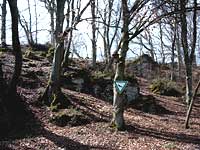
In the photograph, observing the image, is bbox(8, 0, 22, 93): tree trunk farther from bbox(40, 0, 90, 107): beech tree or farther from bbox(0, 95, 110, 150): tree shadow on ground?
bbox(40, 0, 90, 107): beech tree

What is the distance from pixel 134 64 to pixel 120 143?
83.3 feet

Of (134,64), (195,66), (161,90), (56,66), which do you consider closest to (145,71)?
(134,64)

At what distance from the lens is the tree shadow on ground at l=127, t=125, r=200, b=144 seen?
13.5 meters

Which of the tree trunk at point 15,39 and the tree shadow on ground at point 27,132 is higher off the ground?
the tree trunk at point 15,39

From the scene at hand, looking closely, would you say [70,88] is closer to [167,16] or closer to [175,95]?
[167,16]

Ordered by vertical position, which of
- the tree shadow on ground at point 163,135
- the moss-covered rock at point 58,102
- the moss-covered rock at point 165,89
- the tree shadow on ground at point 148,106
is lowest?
the tree shadow on ground at point 163,135

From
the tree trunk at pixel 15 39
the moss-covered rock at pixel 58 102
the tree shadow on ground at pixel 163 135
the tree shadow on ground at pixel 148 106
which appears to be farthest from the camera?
the tree shadow on ground at pixel 148 106

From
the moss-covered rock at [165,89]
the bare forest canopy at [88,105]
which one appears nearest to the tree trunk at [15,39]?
the bare forest canopy at [88,105]

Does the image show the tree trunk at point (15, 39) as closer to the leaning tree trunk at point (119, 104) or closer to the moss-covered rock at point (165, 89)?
the leaning tree trunk at point (119, 104)

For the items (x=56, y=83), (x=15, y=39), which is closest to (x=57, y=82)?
(x=56, y=83)

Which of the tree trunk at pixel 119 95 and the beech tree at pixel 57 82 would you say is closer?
the tree trunk at pixel 119 95

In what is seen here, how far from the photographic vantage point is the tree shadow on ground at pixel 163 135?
44.2ft

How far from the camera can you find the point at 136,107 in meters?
19.2

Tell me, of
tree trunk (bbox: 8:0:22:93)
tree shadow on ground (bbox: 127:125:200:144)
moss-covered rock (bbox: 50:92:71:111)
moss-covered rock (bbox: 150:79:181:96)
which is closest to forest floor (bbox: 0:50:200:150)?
tree shadow on ground (bbox: 127:125:200:144)
